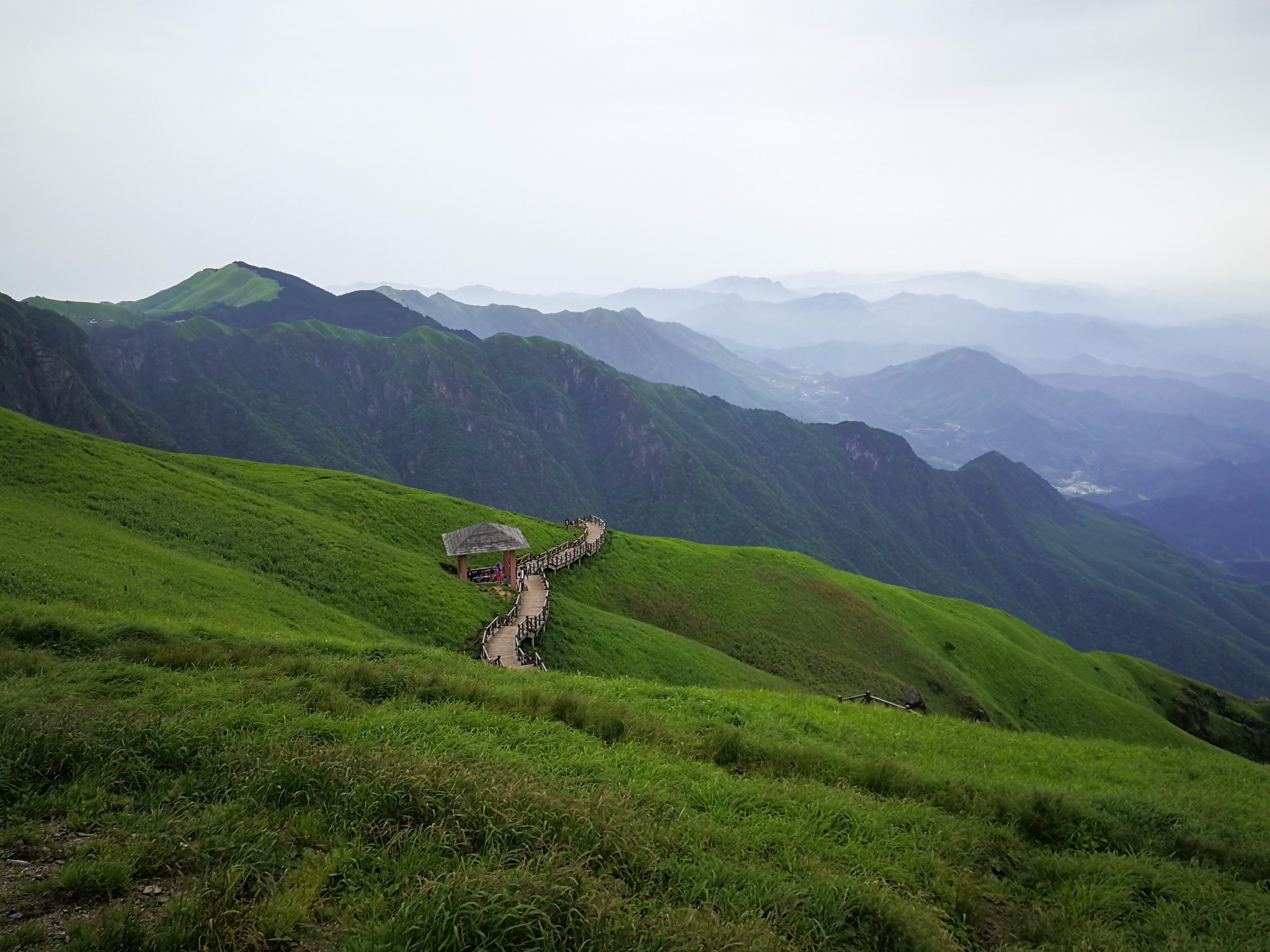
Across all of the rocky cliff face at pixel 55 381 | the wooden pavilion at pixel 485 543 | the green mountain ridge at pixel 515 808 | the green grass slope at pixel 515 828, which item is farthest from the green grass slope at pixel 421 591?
the rocky cliff face at pixel 55 381

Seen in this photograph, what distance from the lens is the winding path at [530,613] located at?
31.3m

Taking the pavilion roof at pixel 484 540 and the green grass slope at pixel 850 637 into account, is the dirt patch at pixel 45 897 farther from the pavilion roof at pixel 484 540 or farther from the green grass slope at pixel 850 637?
the green grass slope at pixel 850 637

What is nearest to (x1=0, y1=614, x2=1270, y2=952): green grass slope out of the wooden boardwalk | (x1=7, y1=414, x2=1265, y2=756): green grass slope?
(x1=7, y1=414, x2=1265, y2=756): green grass slope

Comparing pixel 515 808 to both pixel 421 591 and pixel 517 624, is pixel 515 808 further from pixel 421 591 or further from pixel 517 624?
pixel 421 591

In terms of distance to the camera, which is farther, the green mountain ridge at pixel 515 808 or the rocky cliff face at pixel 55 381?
the rocky cliff face at pixel 55 381

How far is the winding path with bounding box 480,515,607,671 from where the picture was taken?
31281 mm

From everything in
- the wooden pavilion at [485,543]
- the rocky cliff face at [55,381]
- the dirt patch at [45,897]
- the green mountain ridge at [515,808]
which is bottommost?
the wooden pavilion at [485,543]

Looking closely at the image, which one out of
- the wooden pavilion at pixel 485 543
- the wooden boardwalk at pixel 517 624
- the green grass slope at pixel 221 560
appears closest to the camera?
the green grass slope at pixel 221 560

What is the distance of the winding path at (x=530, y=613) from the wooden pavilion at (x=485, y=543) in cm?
218

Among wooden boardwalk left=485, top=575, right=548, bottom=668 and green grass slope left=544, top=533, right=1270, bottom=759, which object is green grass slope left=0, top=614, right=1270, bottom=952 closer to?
wooden boardwalk left=485, top=575, right=548, bottom=668

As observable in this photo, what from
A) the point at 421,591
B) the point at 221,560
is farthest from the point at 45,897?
the point at 421,591

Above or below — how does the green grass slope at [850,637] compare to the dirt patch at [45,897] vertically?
below

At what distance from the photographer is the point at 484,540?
43.6m

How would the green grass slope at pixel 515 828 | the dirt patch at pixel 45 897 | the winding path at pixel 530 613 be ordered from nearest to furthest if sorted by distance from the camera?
the dirt patch at pixel 45 897
the green grass slope at pixel 515 828
the winding path at pixel 530 613
